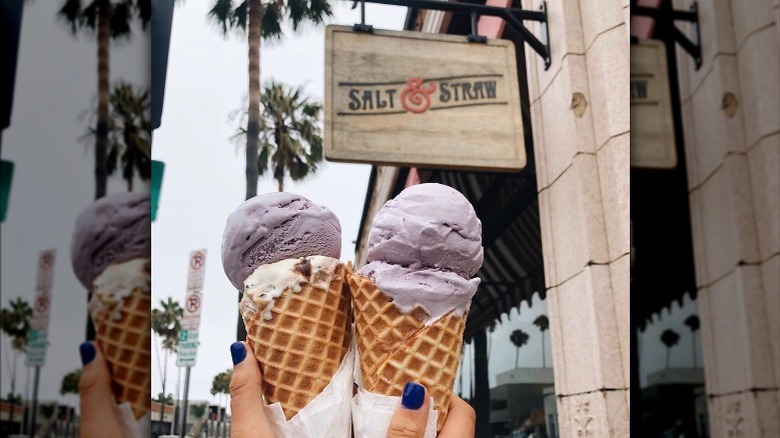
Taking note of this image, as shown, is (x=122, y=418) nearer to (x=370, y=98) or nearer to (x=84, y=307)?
(x=84, y=307)

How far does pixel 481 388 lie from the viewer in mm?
1368

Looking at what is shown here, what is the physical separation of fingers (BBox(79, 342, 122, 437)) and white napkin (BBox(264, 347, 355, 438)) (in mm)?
204

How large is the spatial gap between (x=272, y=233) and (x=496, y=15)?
2.94 ft

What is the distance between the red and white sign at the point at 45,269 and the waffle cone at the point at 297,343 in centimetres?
27

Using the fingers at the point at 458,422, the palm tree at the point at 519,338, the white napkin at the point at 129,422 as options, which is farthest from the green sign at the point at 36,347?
the palm tree at the point at 519,338

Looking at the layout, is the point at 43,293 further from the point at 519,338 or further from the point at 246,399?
the point at 519,338

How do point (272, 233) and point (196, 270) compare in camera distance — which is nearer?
point (272, 233)

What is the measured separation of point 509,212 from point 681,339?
1251 mm

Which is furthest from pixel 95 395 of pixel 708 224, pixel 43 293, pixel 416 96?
pixel 416 96

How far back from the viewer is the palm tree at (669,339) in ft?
0.87

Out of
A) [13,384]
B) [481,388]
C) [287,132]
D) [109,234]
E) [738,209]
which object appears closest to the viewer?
[738,209]

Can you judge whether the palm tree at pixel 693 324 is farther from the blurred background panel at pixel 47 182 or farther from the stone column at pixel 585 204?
the stone column at pixel 585 204

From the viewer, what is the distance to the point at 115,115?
0.81m

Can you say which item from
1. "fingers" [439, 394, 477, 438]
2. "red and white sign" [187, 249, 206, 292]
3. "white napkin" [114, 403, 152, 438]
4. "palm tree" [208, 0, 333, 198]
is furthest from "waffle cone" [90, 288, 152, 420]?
"palm tree" [208, 0, 333, 198]
